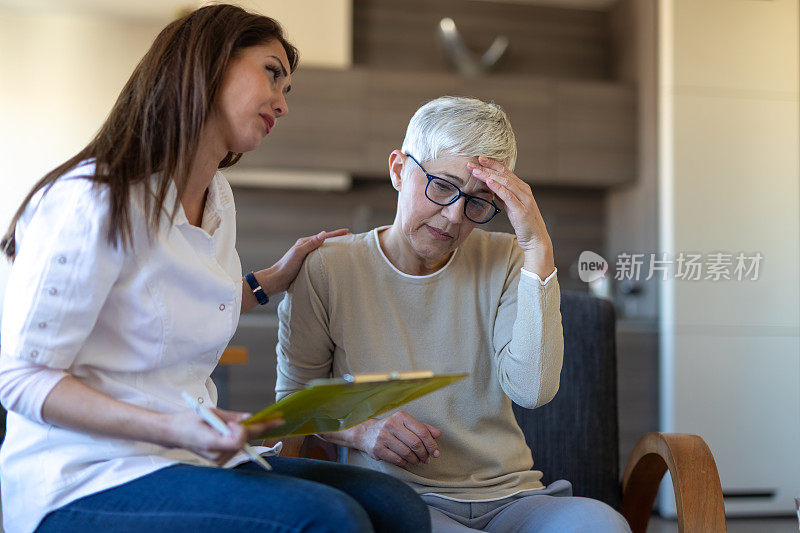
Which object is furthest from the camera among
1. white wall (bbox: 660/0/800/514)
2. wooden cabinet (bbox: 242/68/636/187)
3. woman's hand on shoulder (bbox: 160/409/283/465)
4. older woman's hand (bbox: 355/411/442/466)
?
wooden cabinet (bbox: 242/68/636/187)

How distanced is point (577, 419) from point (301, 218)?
9.15ft

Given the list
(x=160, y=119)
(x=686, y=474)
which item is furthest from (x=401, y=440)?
(x=160, y=119)

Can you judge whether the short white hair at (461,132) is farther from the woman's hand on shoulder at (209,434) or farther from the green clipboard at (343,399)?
the woman's hand on shoulder at (209,434)

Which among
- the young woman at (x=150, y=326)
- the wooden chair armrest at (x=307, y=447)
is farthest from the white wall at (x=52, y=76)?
the young woman at (x=150, y=326)

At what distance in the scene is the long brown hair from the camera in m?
1.12

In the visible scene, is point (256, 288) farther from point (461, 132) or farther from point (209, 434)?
point (209, 434)

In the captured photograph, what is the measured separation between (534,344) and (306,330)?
18.4 inches

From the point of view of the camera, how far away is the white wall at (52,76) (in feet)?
14.9

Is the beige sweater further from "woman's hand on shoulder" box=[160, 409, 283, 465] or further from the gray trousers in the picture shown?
"woman's hand on shoulder" box=[160, 409, 283, 465]

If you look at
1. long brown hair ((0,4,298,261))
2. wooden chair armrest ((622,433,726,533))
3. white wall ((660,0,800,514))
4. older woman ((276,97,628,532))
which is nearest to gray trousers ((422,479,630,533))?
older woman ((276,97,628,532))

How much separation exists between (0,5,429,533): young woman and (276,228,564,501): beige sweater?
303 millimetres

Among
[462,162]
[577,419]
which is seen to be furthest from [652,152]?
[462,162]

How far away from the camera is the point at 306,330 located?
1630mm

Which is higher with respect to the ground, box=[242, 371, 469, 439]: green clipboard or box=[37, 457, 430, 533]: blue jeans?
box=[242, 371, 469, 439]: green clipboard
